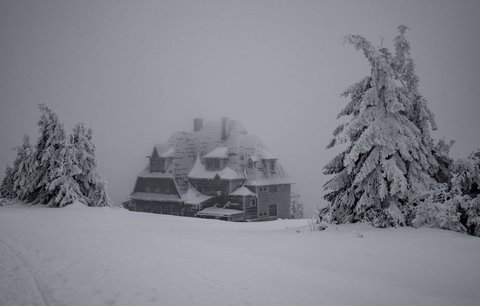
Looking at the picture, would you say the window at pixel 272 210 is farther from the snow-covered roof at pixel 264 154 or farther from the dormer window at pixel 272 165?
the snow-covered roof at pixel 264 154

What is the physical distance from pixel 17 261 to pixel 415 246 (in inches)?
526

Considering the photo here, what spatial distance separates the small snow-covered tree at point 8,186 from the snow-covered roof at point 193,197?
1905 cm

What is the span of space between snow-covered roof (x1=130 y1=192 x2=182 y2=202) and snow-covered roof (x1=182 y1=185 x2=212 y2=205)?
3.09ft

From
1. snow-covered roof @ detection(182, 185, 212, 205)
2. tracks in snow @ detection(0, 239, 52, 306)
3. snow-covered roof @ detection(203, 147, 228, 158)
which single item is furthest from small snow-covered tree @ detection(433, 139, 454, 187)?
snow-covered roof @ detection(182, 185, 212, 205)

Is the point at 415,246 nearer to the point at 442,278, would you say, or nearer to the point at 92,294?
the point at 442,278

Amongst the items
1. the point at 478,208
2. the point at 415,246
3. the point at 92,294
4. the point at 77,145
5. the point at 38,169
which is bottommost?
the point at 92,294

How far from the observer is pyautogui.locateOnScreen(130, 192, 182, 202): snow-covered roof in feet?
143

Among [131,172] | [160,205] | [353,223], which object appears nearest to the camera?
[353,223]

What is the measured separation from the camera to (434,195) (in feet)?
46.0

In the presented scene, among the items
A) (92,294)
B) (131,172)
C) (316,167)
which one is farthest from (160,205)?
(316,167)

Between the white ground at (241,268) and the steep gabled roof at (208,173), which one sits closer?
the white ground at (241,268)

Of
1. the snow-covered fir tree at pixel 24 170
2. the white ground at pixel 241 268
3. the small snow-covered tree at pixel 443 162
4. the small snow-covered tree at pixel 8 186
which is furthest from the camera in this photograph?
the small snow-covered tree at pixel 8 186

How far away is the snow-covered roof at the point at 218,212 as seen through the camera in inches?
1562

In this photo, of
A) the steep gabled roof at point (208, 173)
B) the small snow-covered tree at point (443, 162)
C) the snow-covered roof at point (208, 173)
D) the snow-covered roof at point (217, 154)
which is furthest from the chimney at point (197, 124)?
the small snow-covered tree at point (443, 162)
